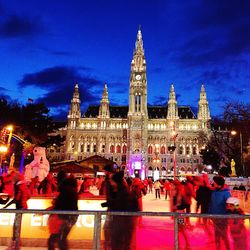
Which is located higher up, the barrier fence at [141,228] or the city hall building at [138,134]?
the city hall building at [138,134]

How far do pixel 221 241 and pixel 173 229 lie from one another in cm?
81

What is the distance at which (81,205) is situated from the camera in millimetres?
8812

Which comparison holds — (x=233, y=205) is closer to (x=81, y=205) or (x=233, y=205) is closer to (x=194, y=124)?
(x=81, y=205)

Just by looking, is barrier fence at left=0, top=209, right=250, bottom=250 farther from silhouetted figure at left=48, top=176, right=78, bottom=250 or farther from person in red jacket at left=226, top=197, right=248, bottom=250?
silhouetted figure at left=48, top=176, right=78, bottom=250

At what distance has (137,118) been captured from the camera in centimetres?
9425

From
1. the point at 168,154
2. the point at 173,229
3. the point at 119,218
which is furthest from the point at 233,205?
the point at 168,154

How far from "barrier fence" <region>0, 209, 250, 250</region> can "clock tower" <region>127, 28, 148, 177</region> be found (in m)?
83.0

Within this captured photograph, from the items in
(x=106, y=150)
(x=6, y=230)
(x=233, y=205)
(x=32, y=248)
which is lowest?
(x=32, y=248)

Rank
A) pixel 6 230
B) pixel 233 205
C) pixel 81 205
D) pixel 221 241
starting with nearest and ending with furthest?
pixel 221 241, pixel 6 230, pixel 233 205, pixel 81 205

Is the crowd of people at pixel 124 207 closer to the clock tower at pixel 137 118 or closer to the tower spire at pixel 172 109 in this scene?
the clock tower at pixel 137 118

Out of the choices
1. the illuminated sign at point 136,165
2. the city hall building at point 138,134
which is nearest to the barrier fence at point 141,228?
the illuminated sign at point 136,165

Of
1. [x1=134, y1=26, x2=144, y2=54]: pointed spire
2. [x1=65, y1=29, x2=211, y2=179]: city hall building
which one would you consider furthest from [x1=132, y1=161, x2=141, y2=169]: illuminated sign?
[x1=134, y1=26, x2=144, y2=54]: pointed spire

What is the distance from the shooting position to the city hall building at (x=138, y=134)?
92.4 meters

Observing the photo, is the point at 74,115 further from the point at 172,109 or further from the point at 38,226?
the point at 38,226
